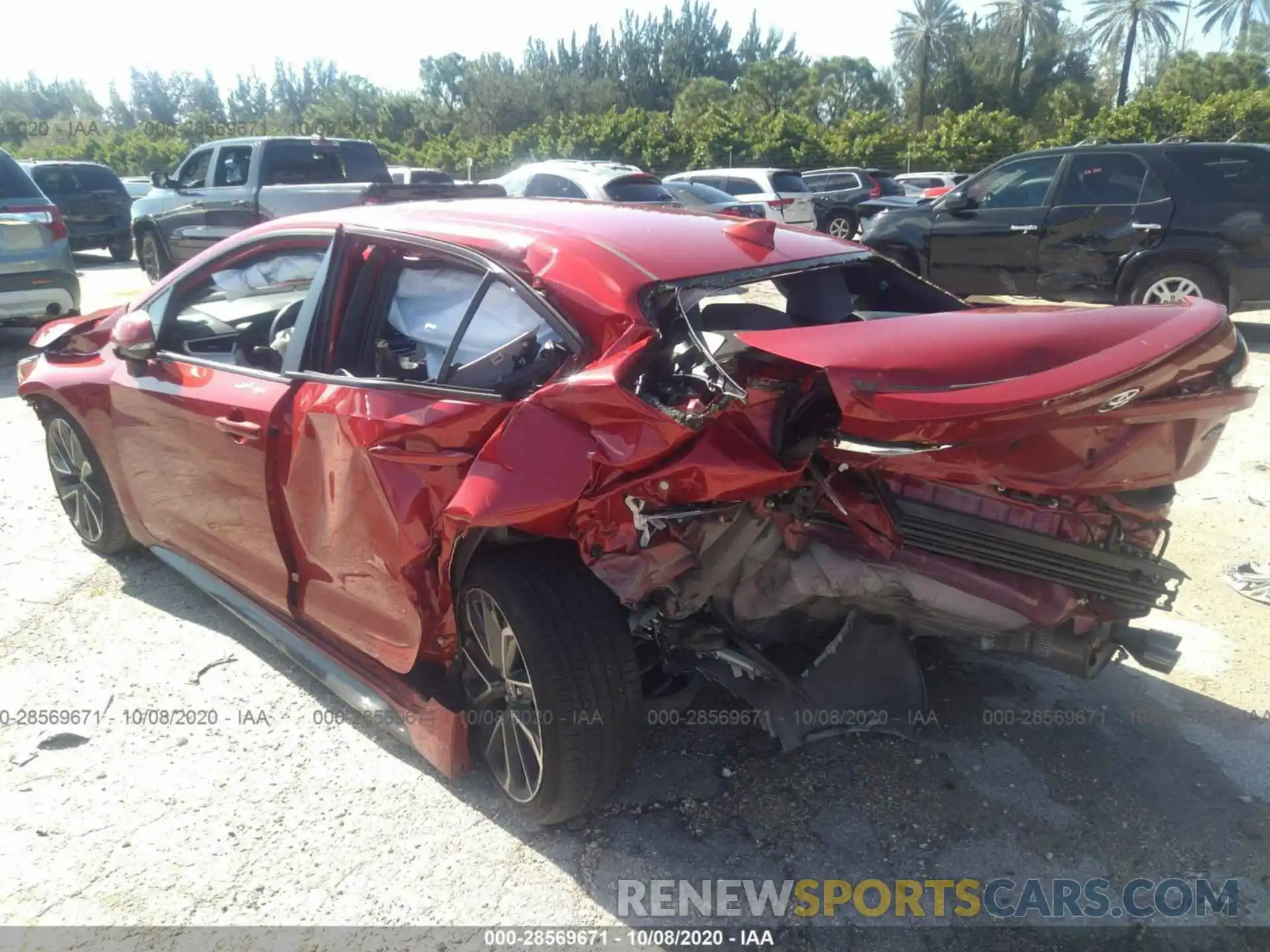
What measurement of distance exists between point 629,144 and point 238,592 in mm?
34249

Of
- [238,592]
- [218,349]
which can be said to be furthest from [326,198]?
[238,592]

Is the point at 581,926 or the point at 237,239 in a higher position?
the point at 237,239

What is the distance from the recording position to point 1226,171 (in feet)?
27.6

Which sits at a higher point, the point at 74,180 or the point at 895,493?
the point at 895,493

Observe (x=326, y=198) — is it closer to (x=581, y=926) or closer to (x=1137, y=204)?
(x=1137, y=204)

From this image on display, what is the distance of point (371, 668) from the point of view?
10.2ft

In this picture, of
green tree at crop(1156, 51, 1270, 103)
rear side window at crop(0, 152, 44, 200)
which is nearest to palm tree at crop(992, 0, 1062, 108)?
green tree at crop(1156, 51, 1270, 103)

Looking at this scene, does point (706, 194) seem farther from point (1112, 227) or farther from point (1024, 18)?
point (1024, 18)

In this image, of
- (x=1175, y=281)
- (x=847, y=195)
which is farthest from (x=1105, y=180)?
(x=847, y=195)

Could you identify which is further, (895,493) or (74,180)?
(74,180)

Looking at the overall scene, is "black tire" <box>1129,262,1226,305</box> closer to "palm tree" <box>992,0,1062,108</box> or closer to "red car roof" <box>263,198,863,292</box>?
"red car roof" <box>263,198,863,292</box>

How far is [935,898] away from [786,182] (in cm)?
1634

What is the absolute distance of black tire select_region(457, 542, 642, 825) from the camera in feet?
8.21

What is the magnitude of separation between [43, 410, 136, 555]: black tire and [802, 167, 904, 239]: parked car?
15.8m
